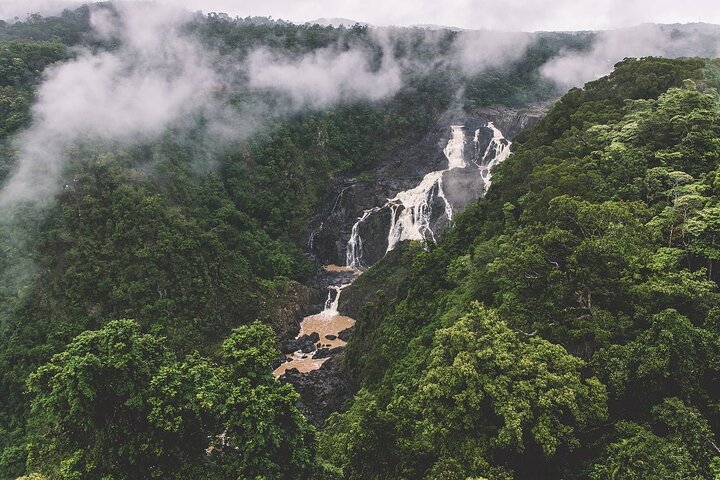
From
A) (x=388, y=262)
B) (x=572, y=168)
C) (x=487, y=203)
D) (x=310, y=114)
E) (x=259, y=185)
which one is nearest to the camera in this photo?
(x=572, y=168)

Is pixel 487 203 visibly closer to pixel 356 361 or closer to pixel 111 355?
pixel 356 361

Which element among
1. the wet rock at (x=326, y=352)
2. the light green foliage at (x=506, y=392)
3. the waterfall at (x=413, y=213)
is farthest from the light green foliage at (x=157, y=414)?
the waterfall at (x=413, y=213)

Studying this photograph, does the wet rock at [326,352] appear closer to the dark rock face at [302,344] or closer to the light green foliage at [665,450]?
the dark rock face at [302,344]

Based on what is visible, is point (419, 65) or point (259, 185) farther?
point (419, 65)

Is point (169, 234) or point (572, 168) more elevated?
point (572, 168)

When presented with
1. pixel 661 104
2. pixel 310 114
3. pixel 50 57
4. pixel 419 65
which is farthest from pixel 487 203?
pixel 419 65

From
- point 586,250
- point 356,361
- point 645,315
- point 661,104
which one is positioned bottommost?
point 356,361

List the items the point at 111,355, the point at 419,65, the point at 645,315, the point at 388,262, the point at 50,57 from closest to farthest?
the point at 111,355, the point at 645,315, the point at 388,262, the point at 50,57, the point at 419,65
